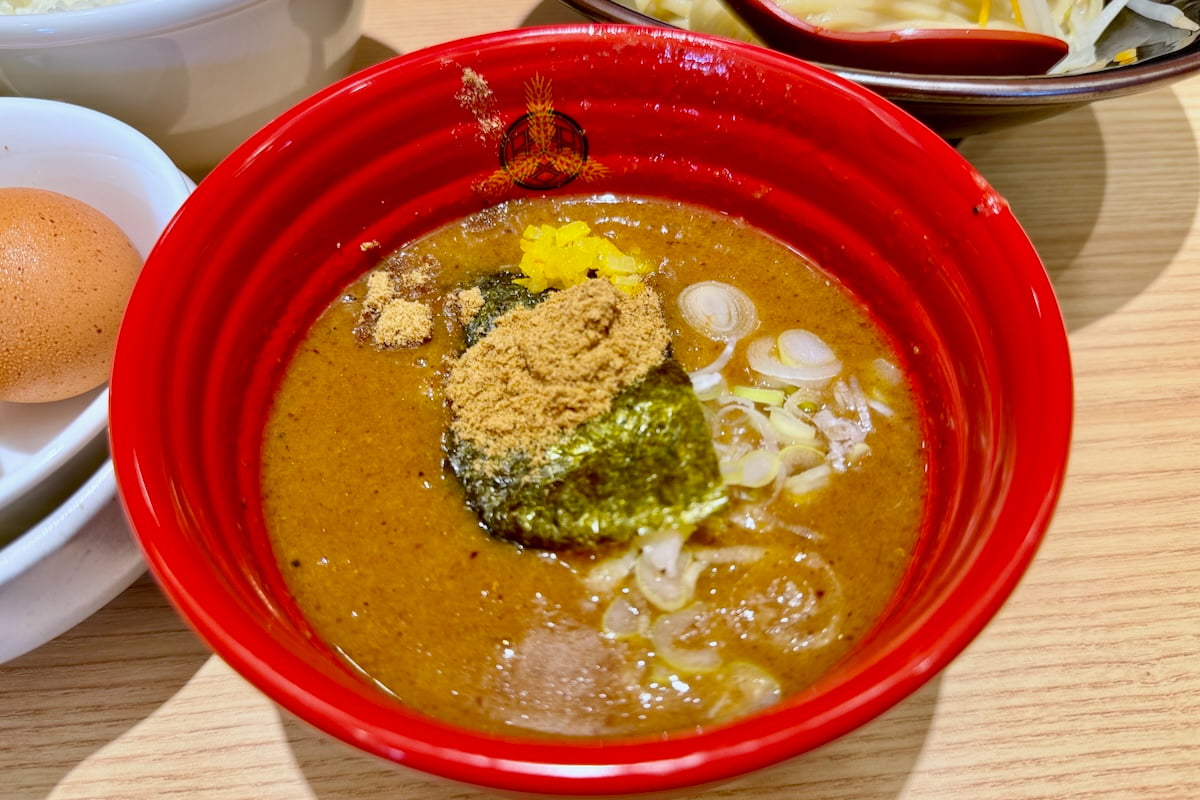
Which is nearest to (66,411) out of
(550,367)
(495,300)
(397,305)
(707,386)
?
(397,305)

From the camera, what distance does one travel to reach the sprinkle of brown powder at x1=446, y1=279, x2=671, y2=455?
1206mm

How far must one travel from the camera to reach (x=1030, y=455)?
936 millimetres

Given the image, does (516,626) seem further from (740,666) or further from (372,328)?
(372,328)

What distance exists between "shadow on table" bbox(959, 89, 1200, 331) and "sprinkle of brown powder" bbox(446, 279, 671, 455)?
932 millimetres

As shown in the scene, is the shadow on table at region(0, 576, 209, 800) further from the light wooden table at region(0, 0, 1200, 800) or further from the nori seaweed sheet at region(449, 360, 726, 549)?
the nori seaweed sheet at region(449, 360, 726, 549)

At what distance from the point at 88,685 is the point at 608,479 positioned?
813mm

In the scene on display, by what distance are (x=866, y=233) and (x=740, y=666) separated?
0.72 metres

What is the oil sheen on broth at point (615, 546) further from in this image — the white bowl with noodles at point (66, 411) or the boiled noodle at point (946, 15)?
the boiled noodle at point (946, 15)

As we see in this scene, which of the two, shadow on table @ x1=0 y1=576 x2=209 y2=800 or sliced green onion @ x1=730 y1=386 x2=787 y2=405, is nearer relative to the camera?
shadow on table @ x1=0 y1=576 x2=209 y2=800

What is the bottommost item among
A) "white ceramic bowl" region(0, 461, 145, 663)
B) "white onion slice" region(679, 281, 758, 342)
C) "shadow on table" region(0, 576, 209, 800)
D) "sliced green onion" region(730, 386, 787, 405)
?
"shadow on table" region(0, 576, 209, 800)

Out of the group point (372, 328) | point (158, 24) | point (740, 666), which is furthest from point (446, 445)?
point (158, 24)

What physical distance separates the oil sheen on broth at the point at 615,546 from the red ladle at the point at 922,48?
45 centimetres

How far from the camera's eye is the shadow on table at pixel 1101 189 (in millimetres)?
1672

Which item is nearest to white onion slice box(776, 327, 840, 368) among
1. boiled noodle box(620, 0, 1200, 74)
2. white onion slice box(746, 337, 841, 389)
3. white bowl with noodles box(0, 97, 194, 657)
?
white onion slice box(746, 337, 841, 389)
